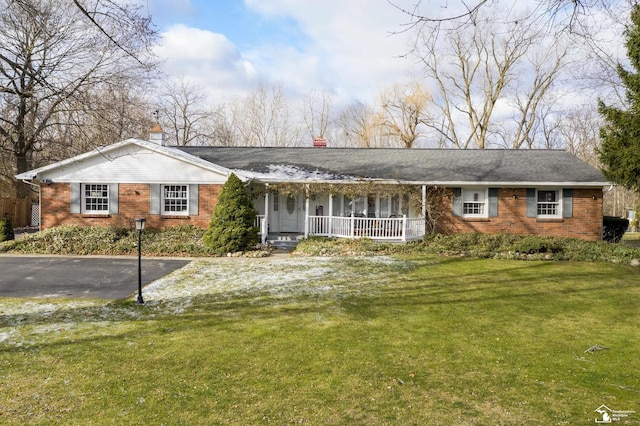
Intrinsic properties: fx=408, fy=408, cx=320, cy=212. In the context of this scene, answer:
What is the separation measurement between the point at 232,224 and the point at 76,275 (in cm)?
491

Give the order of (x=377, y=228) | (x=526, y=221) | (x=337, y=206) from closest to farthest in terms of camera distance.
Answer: (x=377, y=228) < (x=526, y=221) < (x=337, y=206)

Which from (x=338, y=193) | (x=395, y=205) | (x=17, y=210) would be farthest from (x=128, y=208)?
(x=17, y=210)

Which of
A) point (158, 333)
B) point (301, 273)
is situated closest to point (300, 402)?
point (158, 333)

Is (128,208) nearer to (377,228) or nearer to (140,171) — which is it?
(140,171)

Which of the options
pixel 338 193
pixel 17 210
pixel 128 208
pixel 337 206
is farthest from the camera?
pixel 17 210

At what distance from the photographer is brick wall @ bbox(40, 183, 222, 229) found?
633 inches

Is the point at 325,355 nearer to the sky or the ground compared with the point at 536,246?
nearer to the ground

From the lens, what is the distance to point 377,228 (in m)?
15.3

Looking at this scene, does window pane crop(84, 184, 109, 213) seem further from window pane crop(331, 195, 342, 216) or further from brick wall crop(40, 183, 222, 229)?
window pane crop(331, 195, 342, 216)

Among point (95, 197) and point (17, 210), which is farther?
point (17, 210)

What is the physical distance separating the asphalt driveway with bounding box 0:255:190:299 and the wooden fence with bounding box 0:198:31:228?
11064mm

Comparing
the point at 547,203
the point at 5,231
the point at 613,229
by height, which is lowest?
the point at 5,231

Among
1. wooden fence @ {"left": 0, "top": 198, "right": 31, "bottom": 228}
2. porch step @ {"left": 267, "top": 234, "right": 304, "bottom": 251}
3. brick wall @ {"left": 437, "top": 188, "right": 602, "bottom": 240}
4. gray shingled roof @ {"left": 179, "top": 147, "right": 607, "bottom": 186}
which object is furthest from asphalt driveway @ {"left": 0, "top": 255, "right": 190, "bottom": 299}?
wooden fence @ {"left": 0, "top": 198, "right": 31, "bottom": 228}

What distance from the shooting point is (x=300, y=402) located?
405 centimetres
